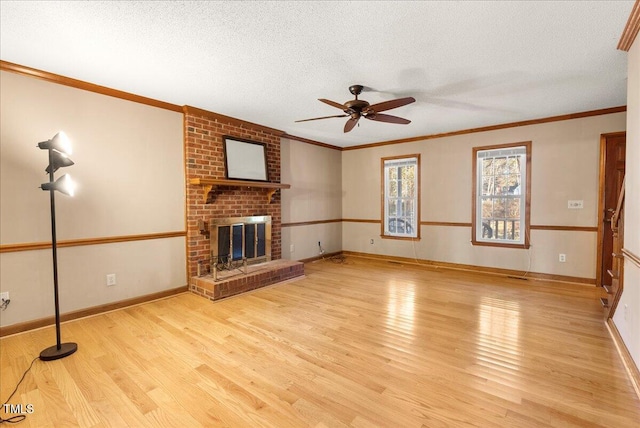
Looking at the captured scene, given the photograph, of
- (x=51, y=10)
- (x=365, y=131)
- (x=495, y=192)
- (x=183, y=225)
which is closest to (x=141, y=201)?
(x=183, y=225)

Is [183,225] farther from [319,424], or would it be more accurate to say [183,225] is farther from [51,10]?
[319,424]

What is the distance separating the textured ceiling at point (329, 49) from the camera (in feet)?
6.40

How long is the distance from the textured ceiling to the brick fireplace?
461 mm

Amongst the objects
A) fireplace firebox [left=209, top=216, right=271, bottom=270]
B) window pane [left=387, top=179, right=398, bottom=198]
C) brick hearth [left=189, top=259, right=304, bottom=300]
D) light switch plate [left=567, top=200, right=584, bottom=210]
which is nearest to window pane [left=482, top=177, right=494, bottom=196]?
light switch plate [left=567, top=200, right=584, bottom=210]

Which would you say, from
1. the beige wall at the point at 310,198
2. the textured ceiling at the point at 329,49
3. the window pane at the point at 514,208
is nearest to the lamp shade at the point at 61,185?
the textured ceiling at the point at 329,49

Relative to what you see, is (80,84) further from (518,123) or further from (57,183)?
(518,123)

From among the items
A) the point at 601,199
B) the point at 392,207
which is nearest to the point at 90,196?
the point at 392,207

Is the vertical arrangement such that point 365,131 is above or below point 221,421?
above

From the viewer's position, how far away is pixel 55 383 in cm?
201

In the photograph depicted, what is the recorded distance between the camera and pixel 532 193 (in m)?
4.60

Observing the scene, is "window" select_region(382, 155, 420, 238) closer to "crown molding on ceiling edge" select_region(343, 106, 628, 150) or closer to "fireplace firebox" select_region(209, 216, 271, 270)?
"crown molding on ceiling edge" select_region(343, 106, 628, 150)

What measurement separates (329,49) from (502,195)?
396 cm

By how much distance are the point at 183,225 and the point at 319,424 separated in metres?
3.15

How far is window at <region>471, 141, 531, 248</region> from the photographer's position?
4691mm
